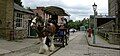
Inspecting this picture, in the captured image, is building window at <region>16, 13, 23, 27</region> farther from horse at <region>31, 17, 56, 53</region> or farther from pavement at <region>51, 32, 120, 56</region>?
horse at <region>31, 17, 56, 53</region>

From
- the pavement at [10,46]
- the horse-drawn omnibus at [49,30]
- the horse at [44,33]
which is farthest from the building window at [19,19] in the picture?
the horse at [44,33]

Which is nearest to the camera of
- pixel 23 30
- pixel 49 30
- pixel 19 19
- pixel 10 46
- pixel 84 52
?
pixel 49 30

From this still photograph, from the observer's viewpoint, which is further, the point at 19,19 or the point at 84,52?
the point at 19,19

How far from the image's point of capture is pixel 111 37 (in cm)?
2705

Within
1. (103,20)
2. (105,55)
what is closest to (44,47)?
(105,55)

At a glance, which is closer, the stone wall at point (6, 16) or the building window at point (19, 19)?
the stone wall at point (6, 16)

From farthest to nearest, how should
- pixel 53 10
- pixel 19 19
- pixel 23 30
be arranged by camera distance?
pixel 23 30, pixel 19 19, pixel 53 10

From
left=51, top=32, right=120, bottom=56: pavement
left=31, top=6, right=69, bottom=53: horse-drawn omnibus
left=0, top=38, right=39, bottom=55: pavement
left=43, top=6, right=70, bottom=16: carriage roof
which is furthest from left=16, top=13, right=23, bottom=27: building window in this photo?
left=51, top=32, right=120, bottom=56: pavement

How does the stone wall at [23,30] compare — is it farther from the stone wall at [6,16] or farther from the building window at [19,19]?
the stone wall at [6,16]

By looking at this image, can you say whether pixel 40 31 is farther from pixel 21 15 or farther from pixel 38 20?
pixel 21 15

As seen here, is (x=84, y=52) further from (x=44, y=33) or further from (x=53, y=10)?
(x=53, y=10)

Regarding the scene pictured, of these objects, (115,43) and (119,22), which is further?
(119,22)

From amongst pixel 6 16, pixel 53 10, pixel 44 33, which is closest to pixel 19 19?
pixel 6 16

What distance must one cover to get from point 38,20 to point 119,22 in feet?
109
